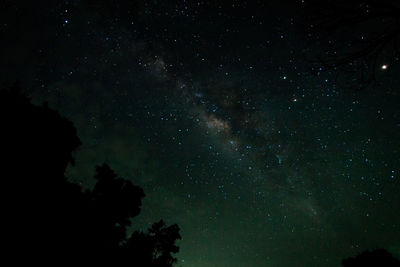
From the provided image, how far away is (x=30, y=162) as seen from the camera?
42.8ft

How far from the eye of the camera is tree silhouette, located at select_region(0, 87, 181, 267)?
1109 cm

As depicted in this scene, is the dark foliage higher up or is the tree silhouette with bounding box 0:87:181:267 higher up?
the dark foliage

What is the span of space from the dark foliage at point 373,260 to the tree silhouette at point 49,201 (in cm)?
2469

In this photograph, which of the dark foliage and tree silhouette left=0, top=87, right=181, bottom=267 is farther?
the dark foliage

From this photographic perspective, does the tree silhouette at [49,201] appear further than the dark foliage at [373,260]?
No

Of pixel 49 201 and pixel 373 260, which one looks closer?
pixel 49 201

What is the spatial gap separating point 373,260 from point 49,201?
105 ft

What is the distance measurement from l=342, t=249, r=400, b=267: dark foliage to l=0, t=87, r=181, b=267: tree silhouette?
24.7 m

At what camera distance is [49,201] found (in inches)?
497

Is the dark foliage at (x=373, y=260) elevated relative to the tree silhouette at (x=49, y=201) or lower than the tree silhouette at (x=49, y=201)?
elevated

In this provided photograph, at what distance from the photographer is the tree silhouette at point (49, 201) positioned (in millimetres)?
11086

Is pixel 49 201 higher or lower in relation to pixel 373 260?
lower

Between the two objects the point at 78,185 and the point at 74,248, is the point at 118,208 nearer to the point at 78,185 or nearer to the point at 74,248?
the point at 78,185

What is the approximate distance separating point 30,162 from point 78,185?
335 centimetres
